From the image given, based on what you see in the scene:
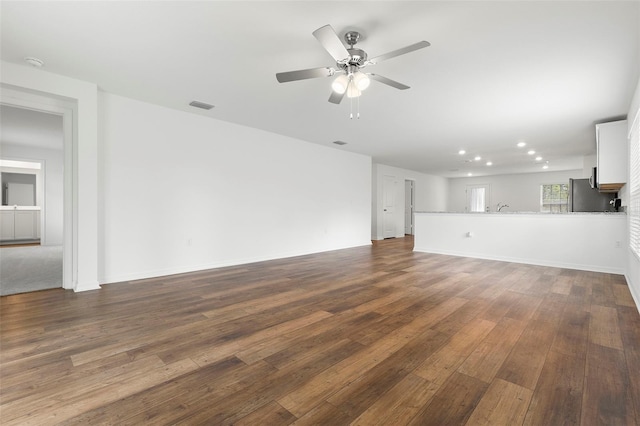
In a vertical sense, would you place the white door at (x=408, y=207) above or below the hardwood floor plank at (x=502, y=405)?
above

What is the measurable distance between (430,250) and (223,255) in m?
4.78

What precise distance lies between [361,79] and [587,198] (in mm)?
6318

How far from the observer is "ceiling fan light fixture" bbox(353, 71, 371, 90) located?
2628mm

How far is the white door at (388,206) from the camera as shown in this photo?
9.70 metres

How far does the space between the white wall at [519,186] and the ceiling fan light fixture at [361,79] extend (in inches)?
462

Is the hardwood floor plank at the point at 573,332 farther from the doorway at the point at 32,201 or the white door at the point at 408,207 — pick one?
the white door at the point at 408,207

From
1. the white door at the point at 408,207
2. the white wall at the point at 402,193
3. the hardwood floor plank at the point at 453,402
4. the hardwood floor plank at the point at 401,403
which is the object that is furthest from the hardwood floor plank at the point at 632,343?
the white door at the point at 408,207

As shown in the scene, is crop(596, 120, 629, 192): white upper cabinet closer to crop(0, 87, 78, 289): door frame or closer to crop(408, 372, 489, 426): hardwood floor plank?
crop(408, 372, 489, 426): hardwood floor plank

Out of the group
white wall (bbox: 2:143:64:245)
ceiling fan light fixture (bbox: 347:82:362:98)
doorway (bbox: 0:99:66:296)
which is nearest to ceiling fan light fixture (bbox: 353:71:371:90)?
ceiling fan light fixture (bbox: 347:82:362:98)

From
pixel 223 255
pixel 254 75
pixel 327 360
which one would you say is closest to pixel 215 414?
pixel 327 360

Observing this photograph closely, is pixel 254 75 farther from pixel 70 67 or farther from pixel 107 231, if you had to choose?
pixel 107 231

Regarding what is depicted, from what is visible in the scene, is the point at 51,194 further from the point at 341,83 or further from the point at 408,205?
the point at 408,205

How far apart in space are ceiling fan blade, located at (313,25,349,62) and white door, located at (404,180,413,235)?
926 centimetres

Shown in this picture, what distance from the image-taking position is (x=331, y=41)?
220cm
